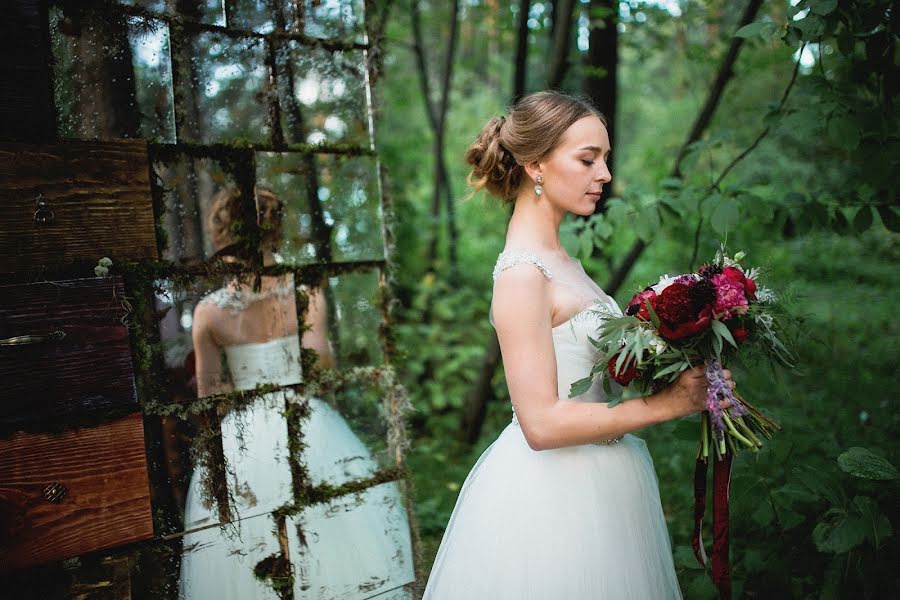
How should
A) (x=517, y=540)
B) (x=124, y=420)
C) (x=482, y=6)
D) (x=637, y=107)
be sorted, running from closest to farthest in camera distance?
(x=124, y=420) → (x=517, y=540) → (x=482, y=6) → (x=637, y=107)

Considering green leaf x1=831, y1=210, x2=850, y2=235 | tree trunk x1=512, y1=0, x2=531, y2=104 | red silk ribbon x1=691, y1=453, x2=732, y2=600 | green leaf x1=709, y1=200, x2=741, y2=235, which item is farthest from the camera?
tree trunk x1=512, y1=0, x2=531, y2=104

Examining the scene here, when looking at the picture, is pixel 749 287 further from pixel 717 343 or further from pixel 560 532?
pixel 560 532

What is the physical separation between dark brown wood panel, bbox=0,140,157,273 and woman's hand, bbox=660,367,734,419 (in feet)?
4.50

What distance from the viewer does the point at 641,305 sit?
1589 mm

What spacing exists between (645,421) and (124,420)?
1296mm

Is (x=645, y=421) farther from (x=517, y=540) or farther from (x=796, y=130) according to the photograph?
(x=796, y=130)

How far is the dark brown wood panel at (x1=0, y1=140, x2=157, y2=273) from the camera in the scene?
1.43 meters

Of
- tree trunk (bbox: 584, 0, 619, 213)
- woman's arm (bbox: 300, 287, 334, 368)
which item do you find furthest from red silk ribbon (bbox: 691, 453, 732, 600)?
tree trunk (bbox: 584, 0, 619, 213)

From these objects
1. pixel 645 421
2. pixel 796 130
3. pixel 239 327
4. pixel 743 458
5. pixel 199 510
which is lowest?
pixel 743 458

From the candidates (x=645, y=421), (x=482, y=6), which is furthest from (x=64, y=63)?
(x=482, y=6)

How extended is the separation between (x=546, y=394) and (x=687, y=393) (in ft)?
1.13

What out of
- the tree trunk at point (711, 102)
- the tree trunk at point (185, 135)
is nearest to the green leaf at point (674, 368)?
the tree trunk at point (185, 135)

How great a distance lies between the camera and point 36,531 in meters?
1.44

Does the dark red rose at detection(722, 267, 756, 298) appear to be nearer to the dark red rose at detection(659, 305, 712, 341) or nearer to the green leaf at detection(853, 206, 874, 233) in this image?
the dark red rose at detection(659, 305, 712, 341)
